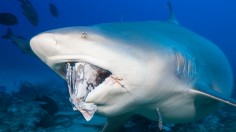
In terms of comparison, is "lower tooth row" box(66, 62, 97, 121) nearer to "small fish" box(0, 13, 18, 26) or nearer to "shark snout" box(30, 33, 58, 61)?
"shark snout" box(30, 33, 58, 61)

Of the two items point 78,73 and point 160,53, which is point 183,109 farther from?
point 78,73

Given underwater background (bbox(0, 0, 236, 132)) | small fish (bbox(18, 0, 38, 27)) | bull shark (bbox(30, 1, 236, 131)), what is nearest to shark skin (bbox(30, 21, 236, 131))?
bull shark (bbox(30, 1, 236, 131))

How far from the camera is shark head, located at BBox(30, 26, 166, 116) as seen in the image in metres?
2.25

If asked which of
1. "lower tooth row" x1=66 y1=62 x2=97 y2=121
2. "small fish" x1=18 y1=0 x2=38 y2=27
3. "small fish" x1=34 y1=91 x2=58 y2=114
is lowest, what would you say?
"lower tooth row" x1=66 y1=62 x2=97 y2=121

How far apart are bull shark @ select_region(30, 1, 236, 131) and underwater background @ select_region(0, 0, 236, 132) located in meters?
1.14

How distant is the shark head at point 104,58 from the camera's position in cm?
225

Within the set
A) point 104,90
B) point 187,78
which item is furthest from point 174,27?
point 104,90

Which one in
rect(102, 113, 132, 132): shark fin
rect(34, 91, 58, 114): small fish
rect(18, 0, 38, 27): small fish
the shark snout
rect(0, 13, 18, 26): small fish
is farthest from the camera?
rect(18, 0, 38, 27): small fish

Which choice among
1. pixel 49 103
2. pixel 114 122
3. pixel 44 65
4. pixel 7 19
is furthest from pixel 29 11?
pixel 44 65

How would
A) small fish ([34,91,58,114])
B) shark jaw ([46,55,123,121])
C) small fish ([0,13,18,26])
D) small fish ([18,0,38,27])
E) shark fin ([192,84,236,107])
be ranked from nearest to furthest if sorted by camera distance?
shark jaw ([46,55,123,121]) → shark fin ([192,84,236,107]) → small fish ([34,91,58,114]) → small fish ([0,13,18,26]) → small fish ([18,0,38,27])

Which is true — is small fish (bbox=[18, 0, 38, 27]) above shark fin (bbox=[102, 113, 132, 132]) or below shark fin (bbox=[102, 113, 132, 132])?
above

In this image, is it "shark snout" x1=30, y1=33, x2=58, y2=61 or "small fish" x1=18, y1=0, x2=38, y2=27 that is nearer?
"shark snout" x1=30, y1=33, x2=58, y2=61

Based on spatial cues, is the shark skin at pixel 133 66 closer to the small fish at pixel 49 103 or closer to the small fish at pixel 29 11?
the small fish at pixel 49 103

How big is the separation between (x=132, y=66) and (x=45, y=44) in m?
0.81
